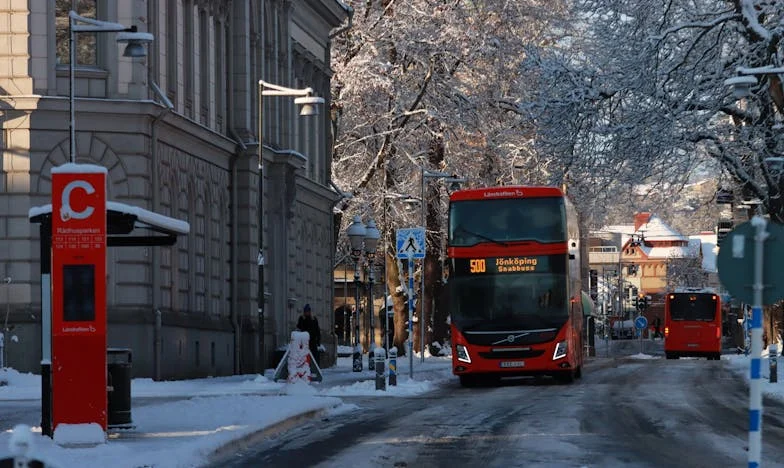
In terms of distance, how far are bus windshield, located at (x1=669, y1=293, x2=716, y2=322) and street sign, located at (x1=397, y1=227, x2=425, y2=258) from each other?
3916 centimetres

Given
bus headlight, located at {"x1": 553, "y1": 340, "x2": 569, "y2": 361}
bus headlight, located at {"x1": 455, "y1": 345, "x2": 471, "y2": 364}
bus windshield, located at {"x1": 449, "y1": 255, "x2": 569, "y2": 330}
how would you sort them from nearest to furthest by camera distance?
bus windshield, located at {"x1": 449, "y1": 255, "x2": 569, "y2": 330} < bus headlight, located at {"x1": 553, "y1": 340, "x2": 569, "y2": 361} < bus headlight, located at {"x1": 455, "y1": 345, "x2": 471, "y2": 364}

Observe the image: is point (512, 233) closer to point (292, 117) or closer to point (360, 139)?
point (292, 117)

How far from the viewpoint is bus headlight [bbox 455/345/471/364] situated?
37.3m

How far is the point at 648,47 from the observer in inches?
1624

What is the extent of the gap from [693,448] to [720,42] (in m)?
24.5

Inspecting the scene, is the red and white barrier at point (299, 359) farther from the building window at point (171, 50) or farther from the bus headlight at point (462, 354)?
the building window at point (171, 50)

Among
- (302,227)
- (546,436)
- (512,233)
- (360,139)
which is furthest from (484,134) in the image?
(546,436)

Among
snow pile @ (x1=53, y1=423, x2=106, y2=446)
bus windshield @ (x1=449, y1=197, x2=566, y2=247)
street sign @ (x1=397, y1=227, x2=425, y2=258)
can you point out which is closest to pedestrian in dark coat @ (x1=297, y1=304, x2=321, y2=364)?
street sign @ (x1=397, y1=227, x2=425, y2=258)

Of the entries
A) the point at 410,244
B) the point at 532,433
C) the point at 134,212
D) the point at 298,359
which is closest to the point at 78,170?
the point at 134,212

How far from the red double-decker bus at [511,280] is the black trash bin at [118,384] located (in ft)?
58.4

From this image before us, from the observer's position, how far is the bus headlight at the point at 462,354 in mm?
37281

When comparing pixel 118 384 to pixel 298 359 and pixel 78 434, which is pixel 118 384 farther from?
pixel 298 359

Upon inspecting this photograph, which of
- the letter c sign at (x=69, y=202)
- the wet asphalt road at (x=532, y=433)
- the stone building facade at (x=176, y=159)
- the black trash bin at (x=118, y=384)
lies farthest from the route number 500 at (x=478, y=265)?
the letter c sign at (x=69, y=202)

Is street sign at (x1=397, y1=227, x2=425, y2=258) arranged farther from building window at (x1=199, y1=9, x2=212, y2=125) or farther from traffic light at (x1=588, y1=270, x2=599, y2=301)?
traffic light at (x1=588, y1=270, x2=599, y2=301)
